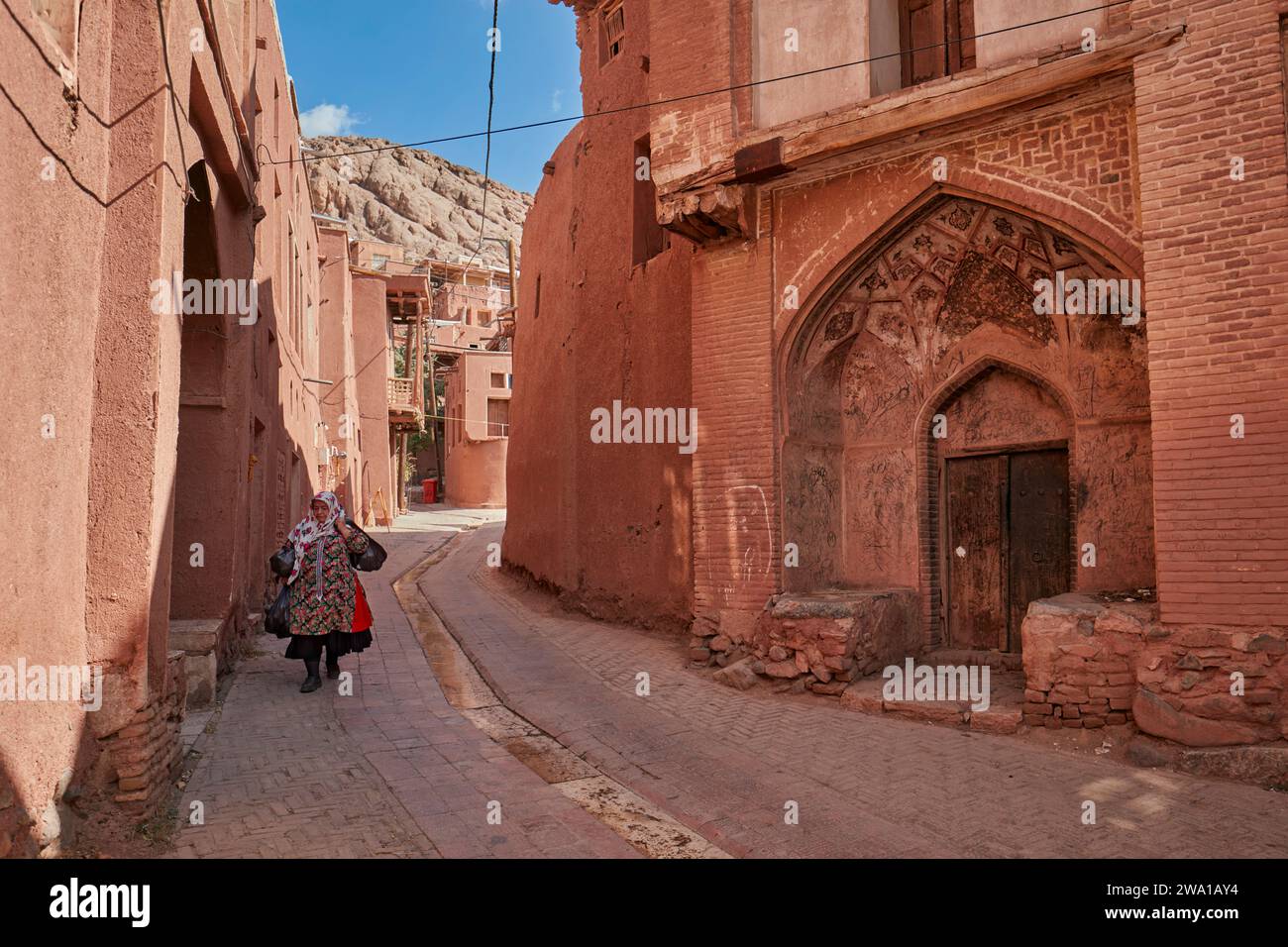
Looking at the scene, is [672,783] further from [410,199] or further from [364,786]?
[410,199]

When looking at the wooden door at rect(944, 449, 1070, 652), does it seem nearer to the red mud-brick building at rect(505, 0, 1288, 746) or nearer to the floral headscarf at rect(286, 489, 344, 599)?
the red mud-brick building at rect(505, 0, 1288, 746)

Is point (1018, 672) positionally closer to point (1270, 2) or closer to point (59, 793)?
point (1270, 2)

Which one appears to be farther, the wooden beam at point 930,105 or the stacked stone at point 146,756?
the wooden beam at point 930,105

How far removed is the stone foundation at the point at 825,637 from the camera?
25.8 feet

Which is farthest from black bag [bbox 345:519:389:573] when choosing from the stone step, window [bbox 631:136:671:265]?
window [bbox 631:136:671:265]

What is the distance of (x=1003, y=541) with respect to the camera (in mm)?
8703

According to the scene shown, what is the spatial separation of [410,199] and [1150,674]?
6999 cm

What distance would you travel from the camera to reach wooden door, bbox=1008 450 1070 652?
27.1ft

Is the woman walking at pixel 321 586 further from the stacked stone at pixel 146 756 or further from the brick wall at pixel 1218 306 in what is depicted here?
the brick wall at pixel 1218 306

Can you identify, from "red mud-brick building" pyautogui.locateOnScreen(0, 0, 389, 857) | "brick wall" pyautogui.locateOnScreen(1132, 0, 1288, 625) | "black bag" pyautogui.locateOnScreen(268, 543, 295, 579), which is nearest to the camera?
"red mud-brick building" pyautogui.locateOnScreen(0, 0, 389, 857)

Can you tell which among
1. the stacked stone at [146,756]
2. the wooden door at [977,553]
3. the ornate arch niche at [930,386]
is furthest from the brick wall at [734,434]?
the stacked stone at [146,756]

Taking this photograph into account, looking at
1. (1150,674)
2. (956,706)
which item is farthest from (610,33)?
(1150,674)

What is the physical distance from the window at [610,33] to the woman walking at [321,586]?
844 cm

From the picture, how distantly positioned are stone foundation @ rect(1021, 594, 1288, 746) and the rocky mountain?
59.8 meters
